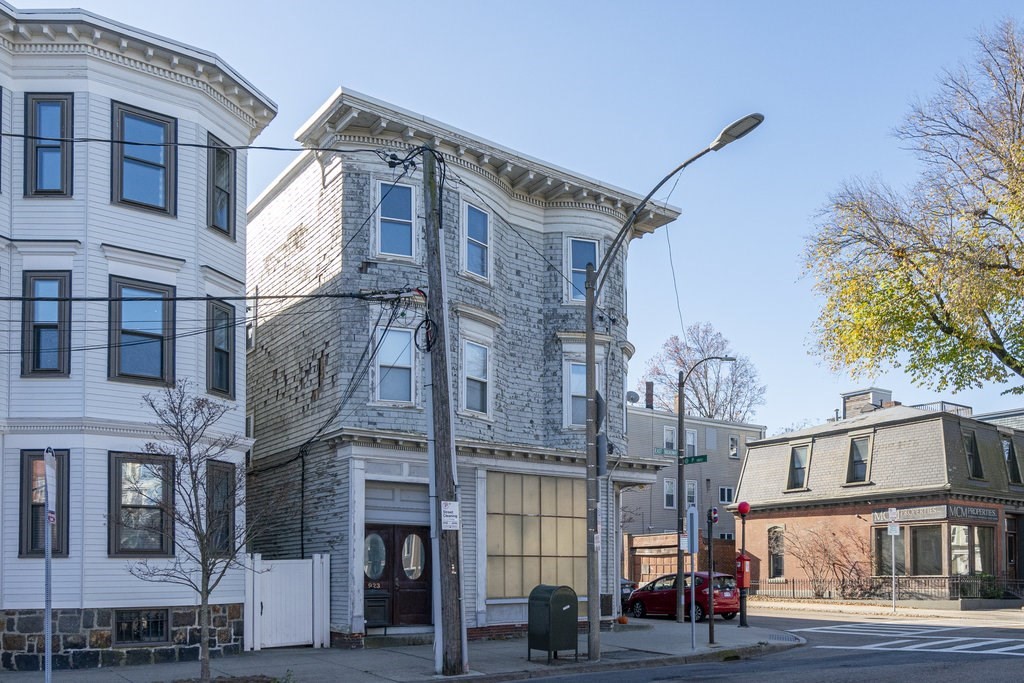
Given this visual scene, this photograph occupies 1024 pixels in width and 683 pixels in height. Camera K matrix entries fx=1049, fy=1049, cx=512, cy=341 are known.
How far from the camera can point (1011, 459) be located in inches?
1617

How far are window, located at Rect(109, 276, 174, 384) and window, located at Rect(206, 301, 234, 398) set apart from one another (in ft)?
2.76

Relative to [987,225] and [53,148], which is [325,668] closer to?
[53,148]

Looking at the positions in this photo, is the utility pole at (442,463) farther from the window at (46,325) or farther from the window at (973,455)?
the window at (973,455)

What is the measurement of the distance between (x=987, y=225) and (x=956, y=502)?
15.9 m

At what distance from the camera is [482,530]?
74.5ft

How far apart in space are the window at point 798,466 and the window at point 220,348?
28.1m

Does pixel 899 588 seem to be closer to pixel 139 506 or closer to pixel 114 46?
pixel 139 506

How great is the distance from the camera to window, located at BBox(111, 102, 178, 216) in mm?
18859

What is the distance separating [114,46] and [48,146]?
2134 mm

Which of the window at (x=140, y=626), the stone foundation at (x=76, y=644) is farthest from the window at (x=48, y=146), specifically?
the window at (x=140, y=626)

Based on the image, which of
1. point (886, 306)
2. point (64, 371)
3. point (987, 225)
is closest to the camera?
point (64, 371)

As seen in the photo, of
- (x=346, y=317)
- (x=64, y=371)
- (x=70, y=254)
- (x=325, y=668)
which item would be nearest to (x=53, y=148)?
(x=70, y=254)

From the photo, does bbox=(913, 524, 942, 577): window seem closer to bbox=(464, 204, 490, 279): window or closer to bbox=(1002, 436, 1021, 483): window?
bbox=(1002, 436, 1021, 483): window

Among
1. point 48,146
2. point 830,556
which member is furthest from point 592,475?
point 830,556
